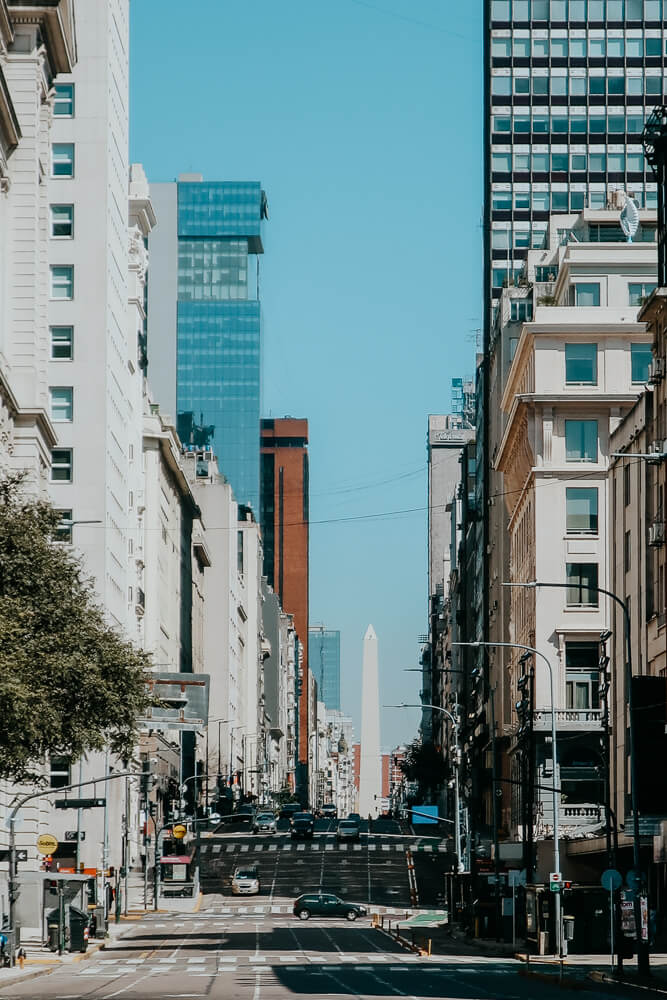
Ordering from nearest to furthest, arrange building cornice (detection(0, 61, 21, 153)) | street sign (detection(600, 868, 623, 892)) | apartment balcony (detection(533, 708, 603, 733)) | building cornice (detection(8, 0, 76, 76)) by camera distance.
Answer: street sign (detection(600, 868, 623, 892)) → building cornice (detection(0, 61, 21, 153)) → building cornice (detection(8, 0, 76, 76)) → apartment balcony (detection(533, 708, 603, 733))

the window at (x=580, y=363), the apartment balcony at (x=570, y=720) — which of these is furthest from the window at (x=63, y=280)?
the apartment balcony at (x=570, y=720)

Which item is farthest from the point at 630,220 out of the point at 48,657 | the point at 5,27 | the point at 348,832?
the point at 48,657

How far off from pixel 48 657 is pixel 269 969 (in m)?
15.9

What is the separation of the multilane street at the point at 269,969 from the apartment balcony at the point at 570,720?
14.3 m

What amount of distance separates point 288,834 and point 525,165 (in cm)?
5837

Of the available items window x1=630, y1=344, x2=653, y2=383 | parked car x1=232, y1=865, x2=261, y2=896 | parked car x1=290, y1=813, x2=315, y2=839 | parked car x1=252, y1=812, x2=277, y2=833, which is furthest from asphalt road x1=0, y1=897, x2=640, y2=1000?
parked car x1=252, y1=812, x2=277, y2=833

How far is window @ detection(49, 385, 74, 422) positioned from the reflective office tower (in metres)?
54.7

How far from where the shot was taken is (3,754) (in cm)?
3944

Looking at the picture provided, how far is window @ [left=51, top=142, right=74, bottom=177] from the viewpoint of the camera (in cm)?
10625

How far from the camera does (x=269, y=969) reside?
2073 inches

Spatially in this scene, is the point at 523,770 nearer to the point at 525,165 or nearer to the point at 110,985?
the point at 110,985

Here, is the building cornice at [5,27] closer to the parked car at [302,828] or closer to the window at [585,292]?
the window at [585,292]

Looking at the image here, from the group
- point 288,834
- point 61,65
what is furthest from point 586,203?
point 61,65

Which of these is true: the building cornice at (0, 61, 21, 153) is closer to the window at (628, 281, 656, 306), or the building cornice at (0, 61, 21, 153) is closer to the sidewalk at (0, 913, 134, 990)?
the sidewalk at (0, 913, 134, 990)
